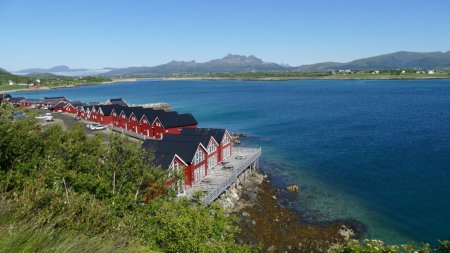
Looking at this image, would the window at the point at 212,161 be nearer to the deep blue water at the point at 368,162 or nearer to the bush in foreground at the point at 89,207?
the deep blue water at the point at 368,162

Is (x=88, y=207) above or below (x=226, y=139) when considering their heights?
above

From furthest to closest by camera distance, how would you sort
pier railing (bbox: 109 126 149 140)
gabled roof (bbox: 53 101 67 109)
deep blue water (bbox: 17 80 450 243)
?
gabled roof (bbox: 53 101 67 109)
pier railing (bbox: 109 126 149 140)
deep blue water (bbox: 17 80 450 243)

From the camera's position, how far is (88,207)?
11.6 meters

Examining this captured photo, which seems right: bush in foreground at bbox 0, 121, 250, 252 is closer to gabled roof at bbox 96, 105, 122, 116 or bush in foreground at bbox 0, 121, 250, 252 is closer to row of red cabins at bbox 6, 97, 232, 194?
row of red cabins at bbox 6, 97, 232, 194

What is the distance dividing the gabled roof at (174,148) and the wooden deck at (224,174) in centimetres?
321

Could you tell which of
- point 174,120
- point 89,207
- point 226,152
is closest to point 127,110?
point 174,120

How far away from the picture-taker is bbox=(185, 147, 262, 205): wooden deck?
34469 millimetres

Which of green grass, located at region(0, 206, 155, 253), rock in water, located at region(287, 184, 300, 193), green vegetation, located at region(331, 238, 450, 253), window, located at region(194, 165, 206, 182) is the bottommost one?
rock in water, located at region(287, 184, 300, 193)

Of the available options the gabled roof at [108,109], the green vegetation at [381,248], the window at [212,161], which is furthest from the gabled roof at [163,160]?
the gabled roof at [108,109]

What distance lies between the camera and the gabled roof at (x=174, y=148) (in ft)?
118

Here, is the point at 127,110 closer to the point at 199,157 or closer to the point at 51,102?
the point at 199,157

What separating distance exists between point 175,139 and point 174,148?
5.53 meters

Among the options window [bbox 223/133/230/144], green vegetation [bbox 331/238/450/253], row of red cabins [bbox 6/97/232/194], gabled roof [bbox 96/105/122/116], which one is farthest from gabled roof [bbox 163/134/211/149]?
gabled roof [bbox 96/105/122/116]

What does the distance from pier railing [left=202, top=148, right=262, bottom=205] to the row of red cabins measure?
2.67 m
